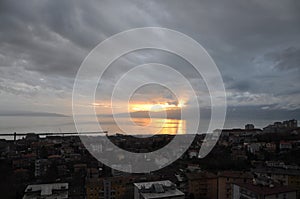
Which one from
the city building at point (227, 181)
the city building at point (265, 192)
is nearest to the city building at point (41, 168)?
the city building at point (227, 181)

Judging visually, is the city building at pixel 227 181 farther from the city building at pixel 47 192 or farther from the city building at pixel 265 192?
the city building at pixel 47 192

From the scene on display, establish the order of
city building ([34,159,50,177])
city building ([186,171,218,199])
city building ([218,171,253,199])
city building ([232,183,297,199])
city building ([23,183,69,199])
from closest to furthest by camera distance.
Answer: city building ([232,183,297,199])
city building ([23,183,69,199])
city building ([218,171,253,199])
city building ([186,171,218,199])
city building ([34,159,50,177])

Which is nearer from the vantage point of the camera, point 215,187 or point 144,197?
point 144,197

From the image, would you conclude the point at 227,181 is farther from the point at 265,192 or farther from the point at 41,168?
the point at 41,168

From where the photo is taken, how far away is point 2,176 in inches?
305

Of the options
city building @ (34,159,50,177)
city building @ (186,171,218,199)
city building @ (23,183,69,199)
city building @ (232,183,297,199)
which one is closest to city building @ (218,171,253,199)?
city building @ (186,171,218,199)

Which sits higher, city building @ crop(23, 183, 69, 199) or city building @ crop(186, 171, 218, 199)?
city building @ crop(23, 183, 69, 199)

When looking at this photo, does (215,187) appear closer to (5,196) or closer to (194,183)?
(194,183)

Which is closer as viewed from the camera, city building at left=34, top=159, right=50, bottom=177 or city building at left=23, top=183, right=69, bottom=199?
city building at left=23, top=183, right=69, bottom=199

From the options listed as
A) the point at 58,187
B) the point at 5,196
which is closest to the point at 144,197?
the point at 58,187

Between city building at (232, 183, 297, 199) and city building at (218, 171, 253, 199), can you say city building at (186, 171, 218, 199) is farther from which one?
city building at (232, 183, 297, 199)

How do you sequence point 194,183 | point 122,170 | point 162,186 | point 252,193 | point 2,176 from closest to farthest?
point 252,193 < point 162,186 < point 194,183 < point 2,176 < point 122,170

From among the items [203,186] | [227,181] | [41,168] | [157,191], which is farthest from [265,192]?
[41,168]

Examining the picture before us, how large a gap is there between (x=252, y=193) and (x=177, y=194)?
132 centimetres
